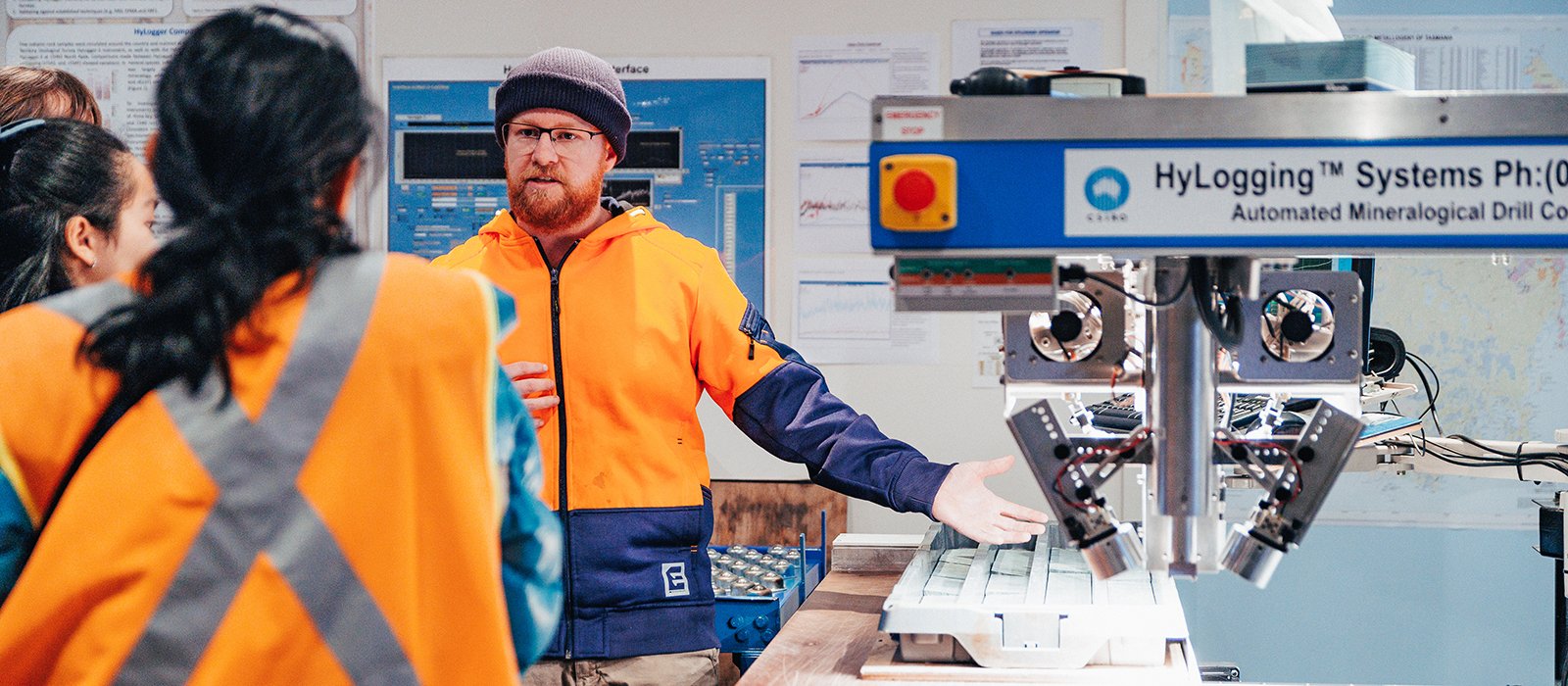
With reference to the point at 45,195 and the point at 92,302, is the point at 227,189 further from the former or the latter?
the point at 45,195

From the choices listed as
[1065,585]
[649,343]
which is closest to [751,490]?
[649,343]

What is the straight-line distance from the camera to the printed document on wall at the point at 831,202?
138 inches

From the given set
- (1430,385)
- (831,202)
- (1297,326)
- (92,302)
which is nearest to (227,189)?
(92,302)

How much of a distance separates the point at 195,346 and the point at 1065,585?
1.30m

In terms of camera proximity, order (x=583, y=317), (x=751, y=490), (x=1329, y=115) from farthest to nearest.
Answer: (x=751, y=490), (x=583, y=317), (x=1329, y=115)

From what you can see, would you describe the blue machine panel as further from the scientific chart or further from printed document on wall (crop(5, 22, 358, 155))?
printed document on wall (crop(5, 22, 358, 155))

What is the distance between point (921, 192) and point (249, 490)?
61cm

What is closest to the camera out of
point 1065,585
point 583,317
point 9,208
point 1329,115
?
point 1329,115

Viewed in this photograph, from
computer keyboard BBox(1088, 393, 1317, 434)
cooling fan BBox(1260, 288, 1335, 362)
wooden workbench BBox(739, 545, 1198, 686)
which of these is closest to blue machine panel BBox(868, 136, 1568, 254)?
cooling fan BBox(1260, 288, 1335, 362)

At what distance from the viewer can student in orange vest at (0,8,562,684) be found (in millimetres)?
1006

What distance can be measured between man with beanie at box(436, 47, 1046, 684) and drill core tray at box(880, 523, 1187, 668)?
23cm

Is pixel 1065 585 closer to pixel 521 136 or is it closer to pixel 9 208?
pixel 521 136

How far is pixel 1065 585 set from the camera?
1.91 metres

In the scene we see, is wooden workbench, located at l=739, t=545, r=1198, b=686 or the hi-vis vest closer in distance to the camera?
the hi-vis vest
